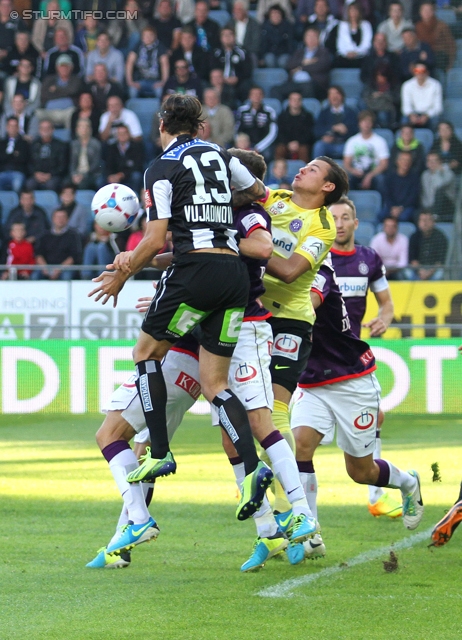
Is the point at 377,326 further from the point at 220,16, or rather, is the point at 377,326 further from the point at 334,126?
the point at 220,16

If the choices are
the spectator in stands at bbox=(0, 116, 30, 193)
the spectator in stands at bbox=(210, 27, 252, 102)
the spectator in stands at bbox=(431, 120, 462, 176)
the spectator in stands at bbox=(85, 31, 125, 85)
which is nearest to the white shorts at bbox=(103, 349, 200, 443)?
the spectator in stands at bbox=(431, 120, 462, 176)

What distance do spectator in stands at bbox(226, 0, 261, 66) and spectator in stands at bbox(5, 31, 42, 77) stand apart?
3304 mm

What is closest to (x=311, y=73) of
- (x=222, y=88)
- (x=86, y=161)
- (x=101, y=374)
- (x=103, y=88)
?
(x=222, y=88)

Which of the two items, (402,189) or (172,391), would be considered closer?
(172,391)

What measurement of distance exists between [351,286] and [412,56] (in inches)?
414

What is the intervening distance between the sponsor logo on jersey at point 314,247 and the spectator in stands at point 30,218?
995 cm

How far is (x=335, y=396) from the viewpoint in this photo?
606 cm

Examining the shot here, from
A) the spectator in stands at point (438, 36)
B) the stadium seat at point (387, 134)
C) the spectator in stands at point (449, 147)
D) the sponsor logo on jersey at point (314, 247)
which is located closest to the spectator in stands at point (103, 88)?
the stadium seat at point (387, 134)

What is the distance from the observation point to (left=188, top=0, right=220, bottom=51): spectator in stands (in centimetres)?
1722

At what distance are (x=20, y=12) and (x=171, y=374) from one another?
14.4 metres

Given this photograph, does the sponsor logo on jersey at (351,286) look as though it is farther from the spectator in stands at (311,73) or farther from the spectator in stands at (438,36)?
the spectator in stands at (438,36)

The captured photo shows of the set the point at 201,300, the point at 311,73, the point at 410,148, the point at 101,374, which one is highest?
the point at 311,73

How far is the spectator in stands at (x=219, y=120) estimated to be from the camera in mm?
16281

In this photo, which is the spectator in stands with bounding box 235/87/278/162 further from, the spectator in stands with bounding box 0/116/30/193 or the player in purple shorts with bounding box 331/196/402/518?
the player in purple shorts with bounding box 331/196/402/518
